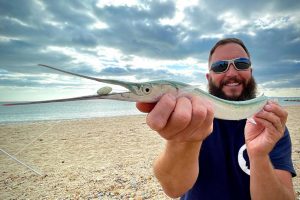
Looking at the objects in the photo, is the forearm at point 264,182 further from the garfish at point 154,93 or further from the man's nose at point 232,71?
the man's nose at point 232,71

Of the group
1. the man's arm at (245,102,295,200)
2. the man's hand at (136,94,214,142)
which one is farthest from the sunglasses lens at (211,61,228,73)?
the man's hand at (136,94,214,142)

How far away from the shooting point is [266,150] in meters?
2.41

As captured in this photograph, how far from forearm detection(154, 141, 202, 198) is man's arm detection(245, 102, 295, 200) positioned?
2.11 feet

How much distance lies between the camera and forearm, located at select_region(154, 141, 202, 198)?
7.17ft

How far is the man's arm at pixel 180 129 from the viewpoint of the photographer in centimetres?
158

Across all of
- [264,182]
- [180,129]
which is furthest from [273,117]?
[180,129]

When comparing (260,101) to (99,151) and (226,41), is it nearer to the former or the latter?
(226,41)

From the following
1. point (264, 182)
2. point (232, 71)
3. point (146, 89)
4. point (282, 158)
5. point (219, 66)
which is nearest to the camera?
point (146, 89)

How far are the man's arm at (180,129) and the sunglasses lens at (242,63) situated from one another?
2.22m

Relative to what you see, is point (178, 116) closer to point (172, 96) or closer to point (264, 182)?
point (172, 96)

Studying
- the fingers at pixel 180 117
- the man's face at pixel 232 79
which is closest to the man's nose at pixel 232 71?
the man's face at pixel 232 79

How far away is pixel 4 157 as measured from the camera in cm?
927

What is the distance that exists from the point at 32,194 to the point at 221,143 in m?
4.54

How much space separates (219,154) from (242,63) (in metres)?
1.82
